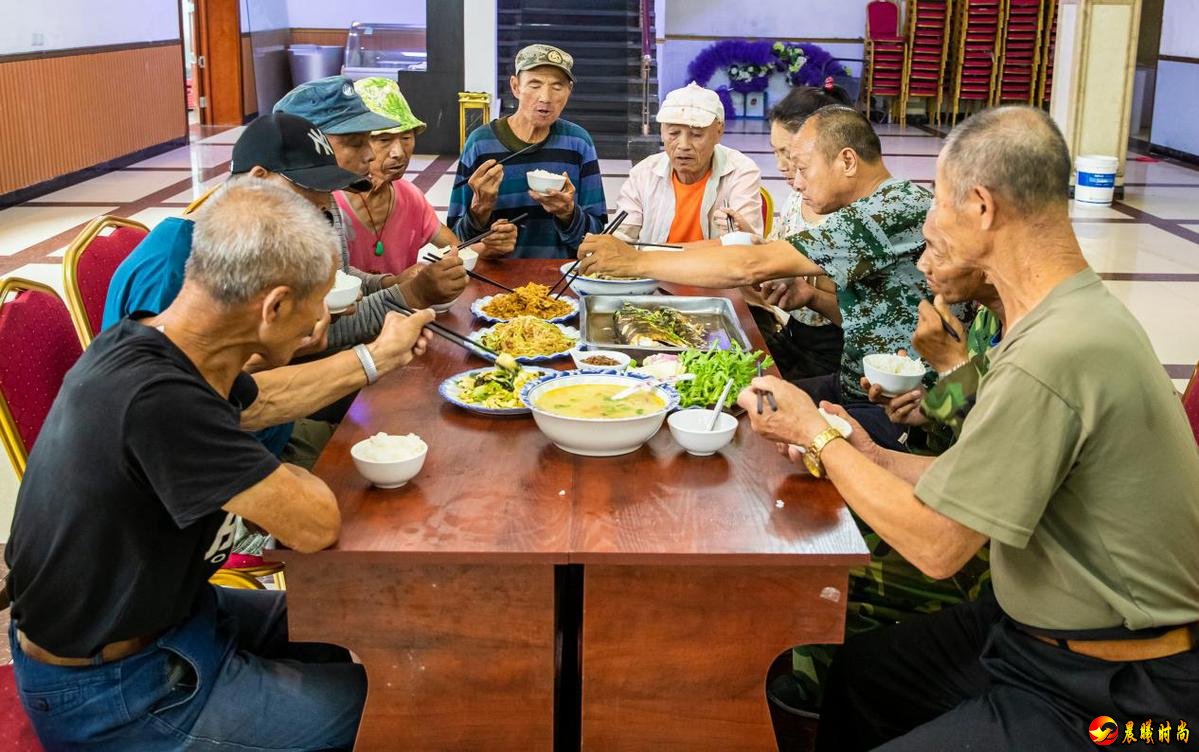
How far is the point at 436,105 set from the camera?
11555 millimetres

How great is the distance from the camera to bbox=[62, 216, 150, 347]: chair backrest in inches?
98.2

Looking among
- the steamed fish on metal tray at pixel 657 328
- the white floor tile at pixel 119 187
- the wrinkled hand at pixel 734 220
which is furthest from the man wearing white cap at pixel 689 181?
the white floor tile at pixel 119 187

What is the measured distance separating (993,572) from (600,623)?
2.10 ft

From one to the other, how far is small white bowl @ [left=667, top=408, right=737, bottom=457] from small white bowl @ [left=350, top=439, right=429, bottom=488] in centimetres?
47

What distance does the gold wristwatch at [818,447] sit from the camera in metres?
1.92

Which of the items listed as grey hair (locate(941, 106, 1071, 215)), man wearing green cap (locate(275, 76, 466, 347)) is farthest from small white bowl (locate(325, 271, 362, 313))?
grey hair (locate(941, 106, 1071, 215))

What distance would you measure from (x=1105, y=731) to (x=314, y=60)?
49.3 feet

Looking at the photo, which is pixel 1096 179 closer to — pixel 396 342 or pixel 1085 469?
pixel 396 342

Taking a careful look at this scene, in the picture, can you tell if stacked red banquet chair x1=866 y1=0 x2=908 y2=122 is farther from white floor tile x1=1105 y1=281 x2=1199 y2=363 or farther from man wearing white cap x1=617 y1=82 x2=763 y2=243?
man wearing white cap x1=617 y1=82 x2=763 y2=243

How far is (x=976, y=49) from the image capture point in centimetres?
1427

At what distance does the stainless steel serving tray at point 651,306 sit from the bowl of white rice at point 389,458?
92 cm

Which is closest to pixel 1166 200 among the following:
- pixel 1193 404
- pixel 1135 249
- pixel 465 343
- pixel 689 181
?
pixel 1135 249

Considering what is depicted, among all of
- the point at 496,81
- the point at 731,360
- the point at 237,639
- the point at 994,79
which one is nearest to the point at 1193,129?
the point at 994,79

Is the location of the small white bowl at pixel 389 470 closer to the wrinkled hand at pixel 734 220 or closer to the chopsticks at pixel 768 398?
the chopsticks at pixel 768 398
